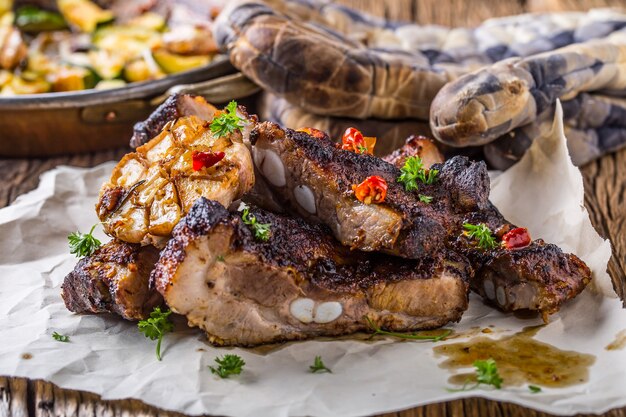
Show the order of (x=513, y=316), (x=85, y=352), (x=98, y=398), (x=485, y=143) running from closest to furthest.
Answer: (x=98, y=398), (x=85, y=352), (x=513, y=316), (x=485, y=143)

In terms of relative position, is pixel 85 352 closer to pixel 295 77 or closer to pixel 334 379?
pixel 334 379

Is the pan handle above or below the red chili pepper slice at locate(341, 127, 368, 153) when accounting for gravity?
below

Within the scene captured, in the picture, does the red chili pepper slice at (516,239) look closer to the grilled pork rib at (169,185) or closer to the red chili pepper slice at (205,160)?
the grilled pork rib at (169,185)

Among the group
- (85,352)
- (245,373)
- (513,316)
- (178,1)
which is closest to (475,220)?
(513,316)

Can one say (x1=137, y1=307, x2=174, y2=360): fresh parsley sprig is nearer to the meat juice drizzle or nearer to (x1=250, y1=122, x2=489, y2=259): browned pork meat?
(x1=250, y1=122, x2=489, y2=259): browned pork meat

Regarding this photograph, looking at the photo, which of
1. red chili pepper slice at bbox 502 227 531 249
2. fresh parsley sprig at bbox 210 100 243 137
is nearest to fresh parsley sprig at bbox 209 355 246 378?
fresh parsley sprig at bbox 210 100 243 137

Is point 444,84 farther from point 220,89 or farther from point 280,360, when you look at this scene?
point 280,360

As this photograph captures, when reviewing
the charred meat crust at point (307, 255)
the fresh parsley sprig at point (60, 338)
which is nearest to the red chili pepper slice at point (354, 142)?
the charred meat crust at point (307, 255)
